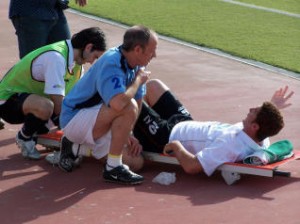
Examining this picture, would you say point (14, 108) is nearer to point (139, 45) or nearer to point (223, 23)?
point (139, 45)

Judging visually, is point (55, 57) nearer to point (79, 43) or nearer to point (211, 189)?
point (79, 43)

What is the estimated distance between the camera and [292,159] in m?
6.11

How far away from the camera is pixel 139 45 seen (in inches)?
232

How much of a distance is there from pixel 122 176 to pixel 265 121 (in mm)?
1138

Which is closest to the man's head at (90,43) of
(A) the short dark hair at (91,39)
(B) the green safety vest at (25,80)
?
(A) the short dark hair at (91,39)

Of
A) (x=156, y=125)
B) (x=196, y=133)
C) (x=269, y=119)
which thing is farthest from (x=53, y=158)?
(x=269, y=119)

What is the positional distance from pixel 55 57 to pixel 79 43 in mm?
253

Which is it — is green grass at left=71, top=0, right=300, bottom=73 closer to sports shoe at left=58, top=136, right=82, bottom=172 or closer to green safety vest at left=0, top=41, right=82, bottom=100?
green safety vest at left=0, top=41, right=82, bottom=100

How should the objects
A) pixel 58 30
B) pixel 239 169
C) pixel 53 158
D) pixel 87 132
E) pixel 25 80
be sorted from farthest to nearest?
pixel 58 30
pixel 25 80
pixel 53 158
pixel 87 132
pixel 239 169

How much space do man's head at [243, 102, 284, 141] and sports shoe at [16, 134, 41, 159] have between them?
180 cm

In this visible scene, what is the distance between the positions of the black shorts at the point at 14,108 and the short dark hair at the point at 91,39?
1.95 feet

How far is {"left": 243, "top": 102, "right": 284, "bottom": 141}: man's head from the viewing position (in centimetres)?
584

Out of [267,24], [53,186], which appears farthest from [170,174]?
[267,24]

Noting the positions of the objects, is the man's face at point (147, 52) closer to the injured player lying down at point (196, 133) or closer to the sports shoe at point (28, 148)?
the injured player lying down at point (196, 133)
